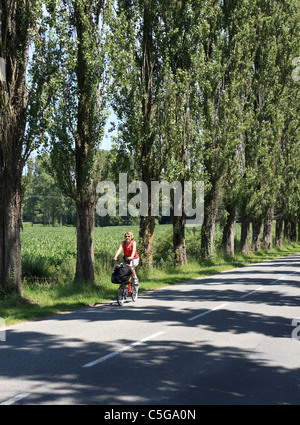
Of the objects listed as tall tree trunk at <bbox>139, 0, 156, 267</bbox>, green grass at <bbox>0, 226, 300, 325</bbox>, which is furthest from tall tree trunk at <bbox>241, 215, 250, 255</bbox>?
tall tree trunk at <bbox>139, 0, 156, 267</bbox>

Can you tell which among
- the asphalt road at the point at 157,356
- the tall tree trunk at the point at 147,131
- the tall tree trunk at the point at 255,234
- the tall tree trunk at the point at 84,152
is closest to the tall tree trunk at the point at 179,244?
the tall tree trunk at the point at 147,131

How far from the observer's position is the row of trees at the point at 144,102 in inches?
503

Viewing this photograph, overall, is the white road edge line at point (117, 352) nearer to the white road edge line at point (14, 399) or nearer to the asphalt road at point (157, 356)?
the asphalt road at point (157, 356)

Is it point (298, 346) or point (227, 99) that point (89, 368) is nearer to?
point (298, 346)

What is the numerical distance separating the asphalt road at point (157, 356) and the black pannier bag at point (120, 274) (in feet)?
2.24

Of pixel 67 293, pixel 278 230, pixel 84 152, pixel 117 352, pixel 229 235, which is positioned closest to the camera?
pixel 117 352

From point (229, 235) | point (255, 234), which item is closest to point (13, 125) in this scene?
point (229, 235)

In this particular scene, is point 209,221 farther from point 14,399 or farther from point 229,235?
point 14,399

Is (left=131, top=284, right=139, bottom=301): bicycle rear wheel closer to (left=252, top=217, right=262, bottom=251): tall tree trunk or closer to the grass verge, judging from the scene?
the grass verge

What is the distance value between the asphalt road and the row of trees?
402 centimetres

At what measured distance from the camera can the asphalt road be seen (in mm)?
5609

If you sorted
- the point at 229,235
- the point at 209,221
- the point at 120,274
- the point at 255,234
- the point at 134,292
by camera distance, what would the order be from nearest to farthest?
the point at 120,274 < the point at 134,292 < the point at 209,221 < the point at 229,235 < the point at 255,234

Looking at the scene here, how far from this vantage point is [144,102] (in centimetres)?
2064

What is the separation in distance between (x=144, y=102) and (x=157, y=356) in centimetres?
1487
